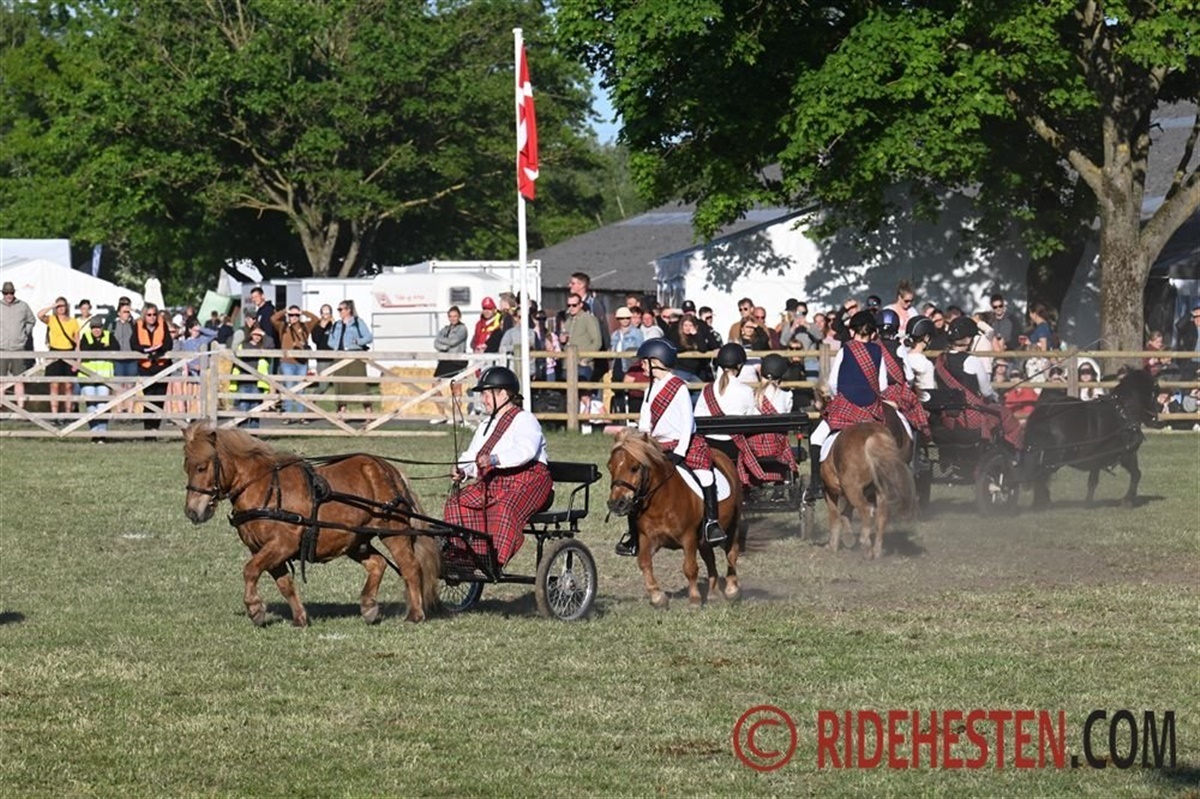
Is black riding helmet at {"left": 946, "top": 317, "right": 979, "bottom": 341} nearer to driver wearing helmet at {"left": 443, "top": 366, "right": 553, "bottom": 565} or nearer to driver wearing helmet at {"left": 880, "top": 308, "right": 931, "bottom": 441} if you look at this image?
driver wearing helmet at {"left": 880, "top": 308, "right": 931, "bottom": 441}

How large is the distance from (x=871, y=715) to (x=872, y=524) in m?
7.76

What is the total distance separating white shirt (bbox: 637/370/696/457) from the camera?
1392cm

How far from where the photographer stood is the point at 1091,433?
21.4 meters

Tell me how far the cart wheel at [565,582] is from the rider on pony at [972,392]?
26.7 ft

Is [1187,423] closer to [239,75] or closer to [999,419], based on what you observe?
[999,419]

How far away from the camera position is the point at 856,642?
1202cm

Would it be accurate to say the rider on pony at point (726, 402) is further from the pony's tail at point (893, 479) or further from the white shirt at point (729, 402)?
the pony's tail at point (893, 479)

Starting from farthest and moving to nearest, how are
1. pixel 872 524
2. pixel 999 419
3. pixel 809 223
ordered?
pixel 809 223 → pixel 999 419 → pixel 872 524

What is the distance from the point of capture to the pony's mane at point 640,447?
43.0 ft

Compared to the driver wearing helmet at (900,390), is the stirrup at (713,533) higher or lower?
lower

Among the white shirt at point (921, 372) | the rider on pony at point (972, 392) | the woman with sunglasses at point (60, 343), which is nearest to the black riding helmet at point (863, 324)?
the white shirt at point (921, 372)

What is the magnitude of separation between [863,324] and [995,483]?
3924 millimetres

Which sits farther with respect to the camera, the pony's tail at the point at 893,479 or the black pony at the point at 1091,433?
the black pony at the point at 1091,433

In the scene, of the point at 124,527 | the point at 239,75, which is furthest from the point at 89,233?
the point at 124,527
